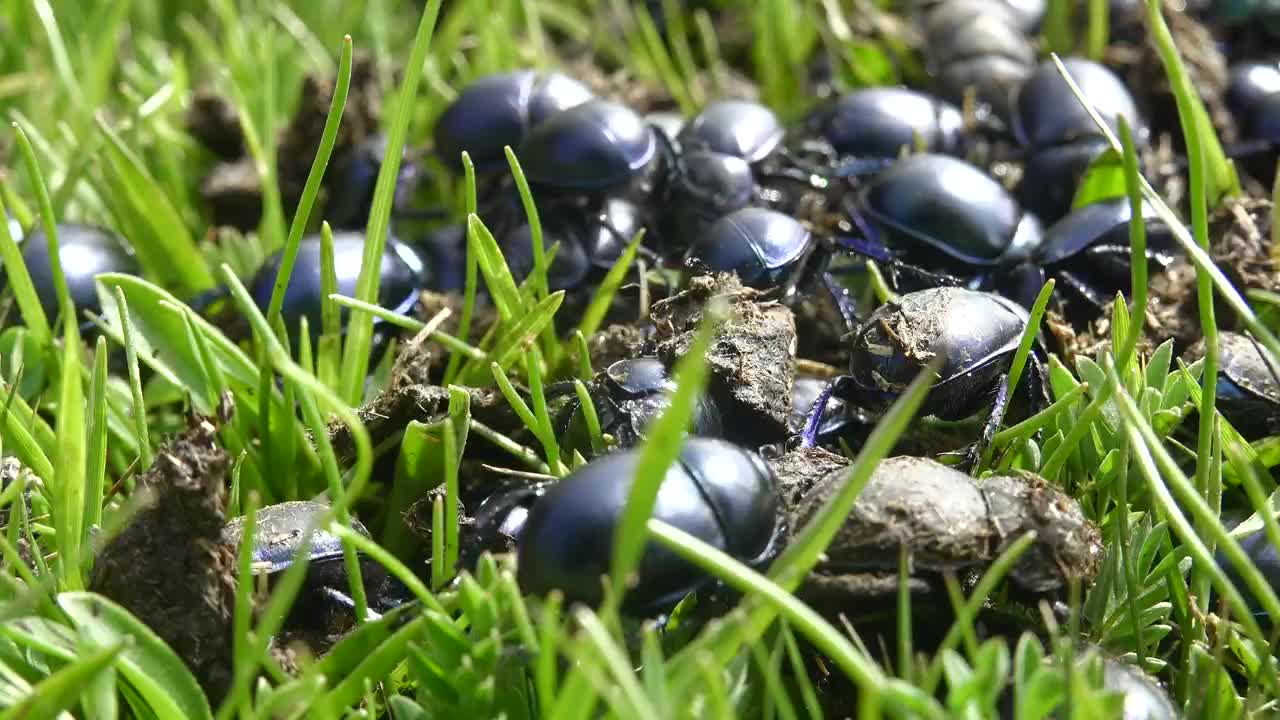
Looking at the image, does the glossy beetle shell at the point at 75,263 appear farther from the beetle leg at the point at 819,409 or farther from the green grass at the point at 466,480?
the beetle leg at the point at 819,409

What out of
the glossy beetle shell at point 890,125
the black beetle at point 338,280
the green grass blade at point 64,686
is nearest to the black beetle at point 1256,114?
the glossy beetle shell at point 890,125

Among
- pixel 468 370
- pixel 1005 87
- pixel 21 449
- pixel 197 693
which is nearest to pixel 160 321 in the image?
pixel 21 449

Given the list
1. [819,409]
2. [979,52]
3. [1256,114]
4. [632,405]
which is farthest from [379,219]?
[1256,114]

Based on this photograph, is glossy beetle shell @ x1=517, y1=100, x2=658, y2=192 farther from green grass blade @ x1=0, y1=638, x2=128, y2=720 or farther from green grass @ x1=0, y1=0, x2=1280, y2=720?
green grass blade @ x1=0, y1=638, x2=128, y2=720

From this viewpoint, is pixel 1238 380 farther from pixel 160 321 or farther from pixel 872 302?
pixel 160 321

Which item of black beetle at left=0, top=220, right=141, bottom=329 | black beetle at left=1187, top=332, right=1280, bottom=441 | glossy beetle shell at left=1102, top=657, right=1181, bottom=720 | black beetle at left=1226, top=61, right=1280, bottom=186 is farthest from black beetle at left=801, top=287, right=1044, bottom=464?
black beetle at left=0, top=220, right=141, bottom=329
